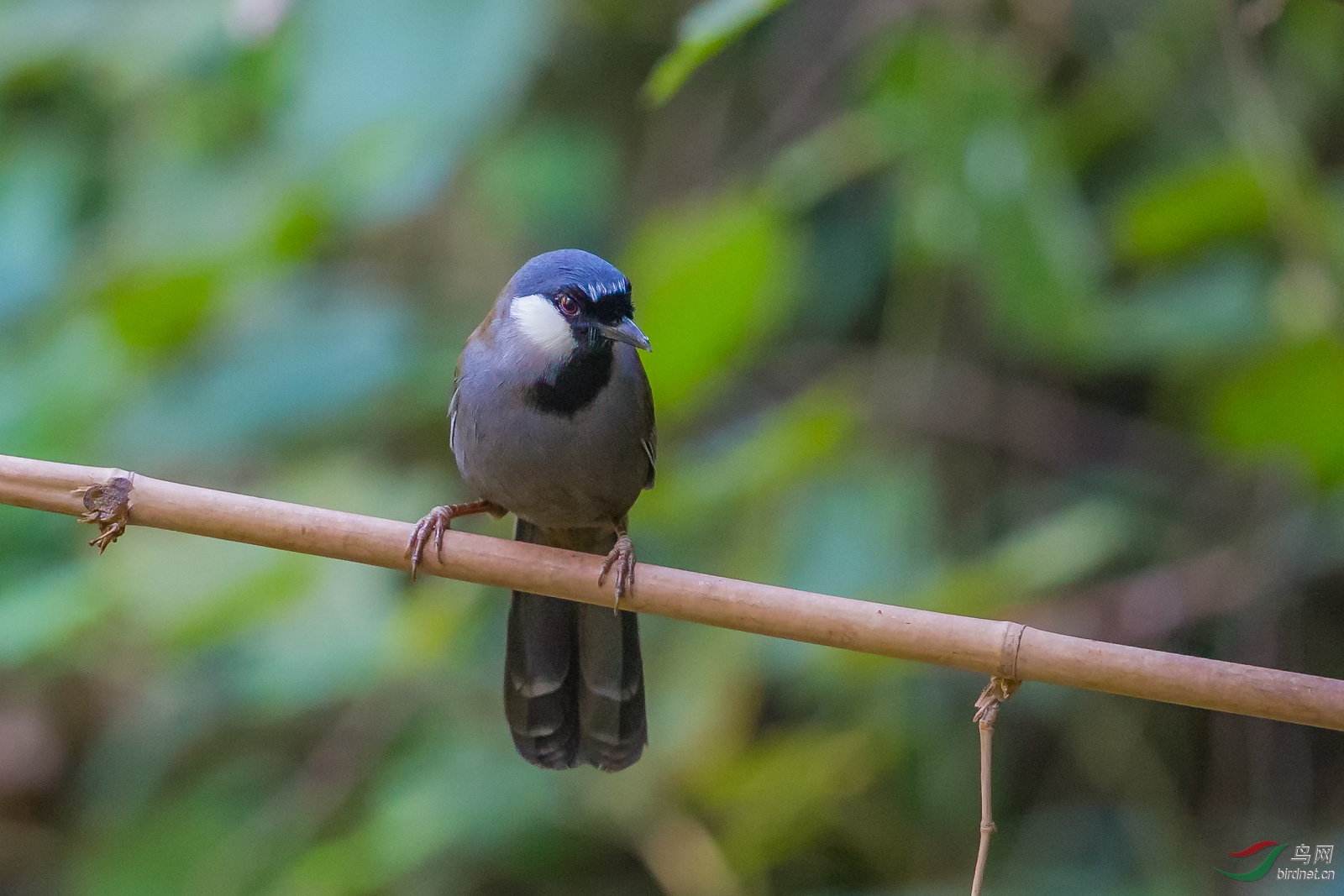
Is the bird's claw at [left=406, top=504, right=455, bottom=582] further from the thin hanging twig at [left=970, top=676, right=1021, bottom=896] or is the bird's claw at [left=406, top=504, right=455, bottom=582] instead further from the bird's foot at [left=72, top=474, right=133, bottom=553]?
the thin hanging twig at [left=970, top=676, right=1021, bottom=896]

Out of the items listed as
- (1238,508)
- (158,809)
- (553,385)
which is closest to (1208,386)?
(1238,508)

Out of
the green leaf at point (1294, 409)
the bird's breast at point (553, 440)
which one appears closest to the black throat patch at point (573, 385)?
the bird's breast at point (553, 440)

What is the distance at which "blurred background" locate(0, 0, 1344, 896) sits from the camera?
12.1ft

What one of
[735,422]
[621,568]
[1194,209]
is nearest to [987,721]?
[621,568]

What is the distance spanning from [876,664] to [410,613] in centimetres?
133

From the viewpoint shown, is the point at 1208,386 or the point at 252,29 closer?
the point at 252,29

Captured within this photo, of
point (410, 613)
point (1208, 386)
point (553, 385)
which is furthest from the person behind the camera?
point (1208, 386)

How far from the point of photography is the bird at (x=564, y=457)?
290 centimetres

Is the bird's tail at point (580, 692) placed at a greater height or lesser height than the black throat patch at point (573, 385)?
lesser

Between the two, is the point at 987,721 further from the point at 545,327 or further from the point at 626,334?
the point at 545,327

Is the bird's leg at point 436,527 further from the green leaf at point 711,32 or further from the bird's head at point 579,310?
the green leaf at point 711,32

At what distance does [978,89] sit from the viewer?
389 centimetres

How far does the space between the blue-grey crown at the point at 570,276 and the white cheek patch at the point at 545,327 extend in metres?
0.03

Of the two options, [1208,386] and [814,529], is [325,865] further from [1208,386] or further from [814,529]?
[1208,386]
